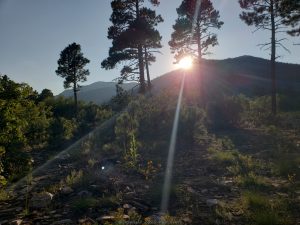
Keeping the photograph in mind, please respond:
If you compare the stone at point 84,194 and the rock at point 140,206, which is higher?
the stone at point 84,194

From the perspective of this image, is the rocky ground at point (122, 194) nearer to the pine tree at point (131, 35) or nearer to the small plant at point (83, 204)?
the small plant at point (83, 204)

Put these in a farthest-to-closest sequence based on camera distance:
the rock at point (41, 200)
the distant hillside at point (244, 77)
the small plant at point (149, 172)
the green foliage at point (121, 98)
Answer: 1. the distant hillside at point (244, 77)
2. the green foliage at point (121, 98)
3. the small plant at point (149, 172)
4. the rock at point (41, 200)

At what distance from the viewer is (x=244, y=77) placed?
51.0m

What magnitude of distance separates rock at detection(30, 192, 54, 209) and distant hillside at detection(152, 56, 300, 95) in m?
30.4

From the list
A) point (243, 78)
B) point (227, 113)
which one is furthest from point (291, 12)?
point (243, 78)

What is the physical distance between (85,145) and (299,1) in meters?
14.4

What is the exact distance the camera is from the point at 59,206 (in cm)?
646

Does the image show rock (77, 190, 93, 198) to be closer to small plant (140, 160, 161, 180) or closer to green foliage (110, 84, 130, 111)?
small plant (140, 160, 161, 180)

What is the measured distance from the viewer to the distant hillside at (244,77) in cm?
4197

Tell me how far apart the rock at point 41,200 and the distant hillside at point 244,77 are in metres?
30.4

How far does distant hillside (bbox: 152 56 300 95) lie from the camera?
42.0 meters

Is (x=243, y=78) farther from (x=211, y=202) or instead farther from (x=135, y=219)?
(x=135, y=219)

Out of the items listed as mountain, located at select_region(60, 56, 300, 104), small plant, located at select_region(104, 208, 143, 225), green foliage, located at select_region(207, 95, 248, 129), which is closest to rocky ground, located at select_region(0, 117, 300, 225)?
small plant, located at select_region(104, 208, 143, 225)

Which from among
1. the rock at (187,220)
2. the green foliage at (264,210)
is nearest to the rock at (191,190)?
the green foliage at (264,210)
